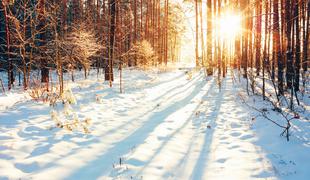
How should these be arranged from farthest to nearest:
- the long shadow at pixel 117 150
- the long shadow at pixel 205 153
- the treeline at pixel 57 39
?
1. the treeline at pixel 57 39
2. the long shadow at pixel 205 153
3. the long shadow at pixel 117 150

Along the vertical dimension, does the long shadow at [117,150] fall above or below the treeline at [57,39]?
below

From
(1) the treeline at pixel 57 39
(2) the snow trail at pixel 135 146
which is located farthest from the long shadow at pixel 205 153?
(1) the treeline at pixel 57 39

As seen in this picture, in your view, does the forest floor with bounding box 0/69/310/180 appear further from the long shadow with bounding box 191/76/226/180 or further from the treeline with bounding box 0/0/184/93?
the treeline with bounding box 0/0/184/93

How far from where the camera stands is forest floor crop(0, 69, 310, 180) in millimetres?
3820

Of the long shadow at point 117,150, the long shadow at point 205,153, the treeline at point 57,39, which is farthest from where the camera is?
the treeline at point 57,39

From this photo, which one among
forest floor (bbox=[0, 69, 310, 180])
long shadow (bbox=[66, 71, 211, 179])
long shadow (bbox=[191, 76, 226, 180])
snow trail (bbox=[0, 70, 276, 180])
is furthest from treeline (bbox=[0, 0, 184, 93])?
long shadow (bbox=[191, 76, 226, 180])

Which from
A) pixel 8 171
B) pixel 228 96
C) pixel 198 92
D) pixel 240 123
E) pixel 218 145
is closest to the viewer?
pixel 8 171

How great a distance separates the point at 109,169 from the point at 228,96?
7714 millimetres

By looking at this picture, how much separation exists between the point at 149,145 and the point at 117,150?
0.70 m

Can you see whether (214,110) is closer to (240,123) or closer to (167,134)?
(240,123)

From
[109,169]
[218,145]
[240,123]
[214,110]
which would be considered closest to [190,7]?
[214,110]

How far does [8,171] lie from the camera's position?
349 centimetres

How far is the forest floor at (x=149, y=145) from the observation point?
3.82 m

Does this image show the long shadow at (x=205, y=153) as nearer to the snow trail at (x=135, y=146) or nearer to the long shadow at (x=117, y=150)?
the snow trail at (x=135, y=146)
